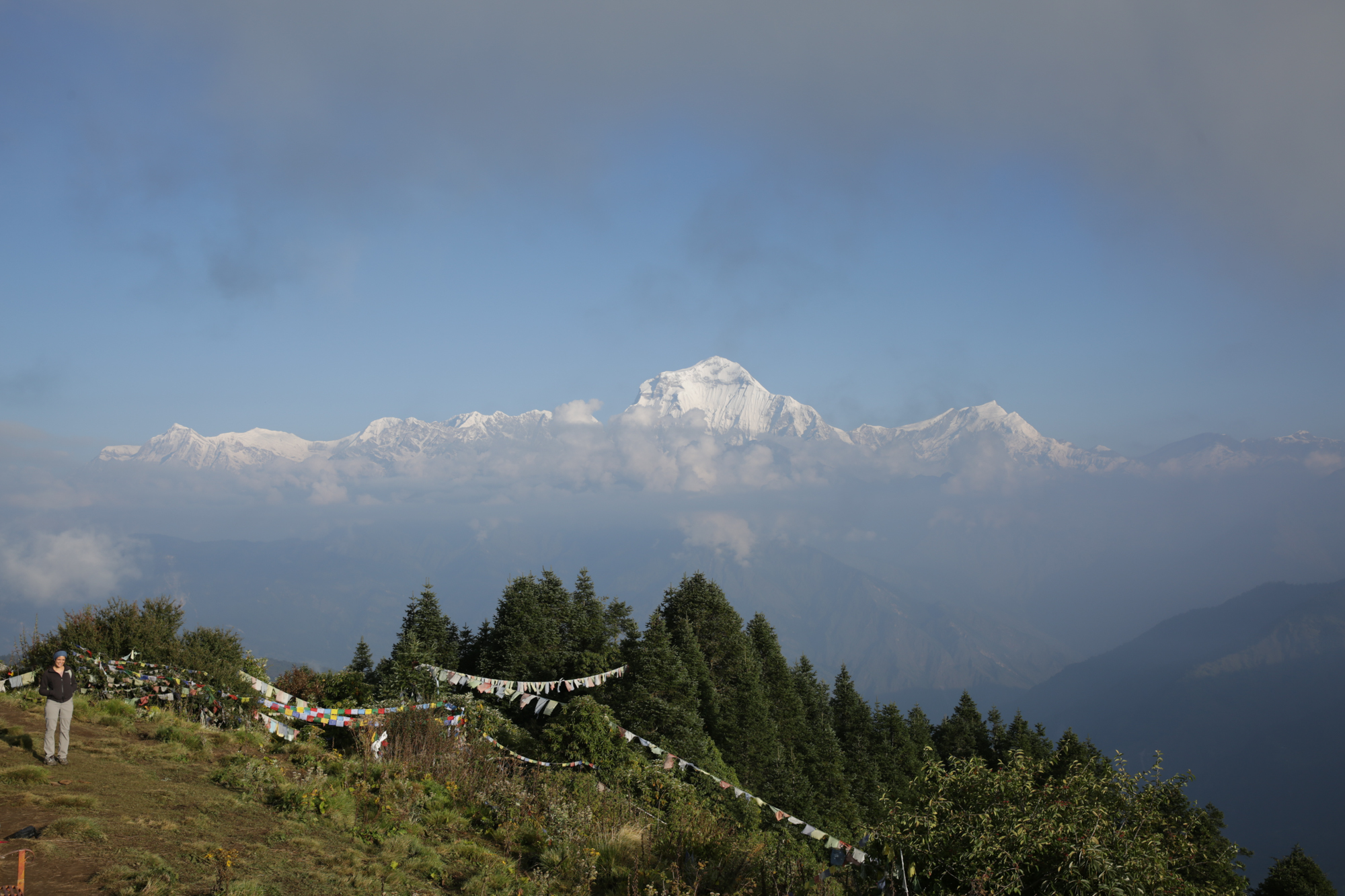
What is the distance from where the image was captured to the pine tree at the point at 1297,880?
3653cm

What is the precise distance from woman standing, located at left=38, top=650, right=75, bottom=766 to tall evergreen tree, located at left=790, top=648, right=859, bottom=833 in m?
38.1

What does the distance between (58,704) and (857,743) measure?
53261 millimetres

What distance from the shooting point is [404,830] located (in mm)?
13414

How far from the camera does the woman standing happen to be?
42.9 feet

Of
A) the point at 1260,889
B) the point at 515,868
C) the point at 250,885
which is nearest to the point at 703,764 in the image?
the point at 515,868

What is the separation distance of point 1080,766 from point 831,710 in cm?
5075

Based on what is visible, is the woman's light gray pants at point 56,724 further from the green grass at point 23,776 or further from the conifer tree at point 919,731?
the conifer tree at point 919,731

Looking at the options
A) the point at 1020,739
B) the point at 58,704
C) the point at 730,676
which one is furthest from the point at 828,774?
the point at 58,704

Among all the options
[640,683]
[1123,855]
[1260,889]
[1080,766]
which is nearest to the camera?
[1123,855]

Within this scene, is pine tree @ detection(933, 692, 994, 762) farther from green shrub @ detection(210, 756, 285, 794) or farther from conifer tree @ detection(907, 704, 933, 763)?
green shrub @ detection(210, 756, 285, 794)

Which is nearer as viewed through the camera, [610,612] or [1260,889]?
[1260,889]

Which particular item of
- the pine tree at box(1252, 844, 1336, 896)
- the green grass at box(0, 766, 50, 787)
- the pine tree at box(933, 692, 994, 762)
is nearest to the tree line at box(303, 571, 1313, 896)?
the pine tree at box(933, 692, 994, 762)

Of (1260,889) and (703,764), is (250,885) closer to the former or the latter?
(703,764)

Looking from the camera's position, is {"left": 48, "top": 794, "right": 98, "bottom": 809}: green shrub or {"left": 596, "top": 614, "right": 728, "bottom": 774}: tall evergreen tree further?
{"left": 596, "top": 614, "right": 728, "bottom": 774}: tall evergreen tree
